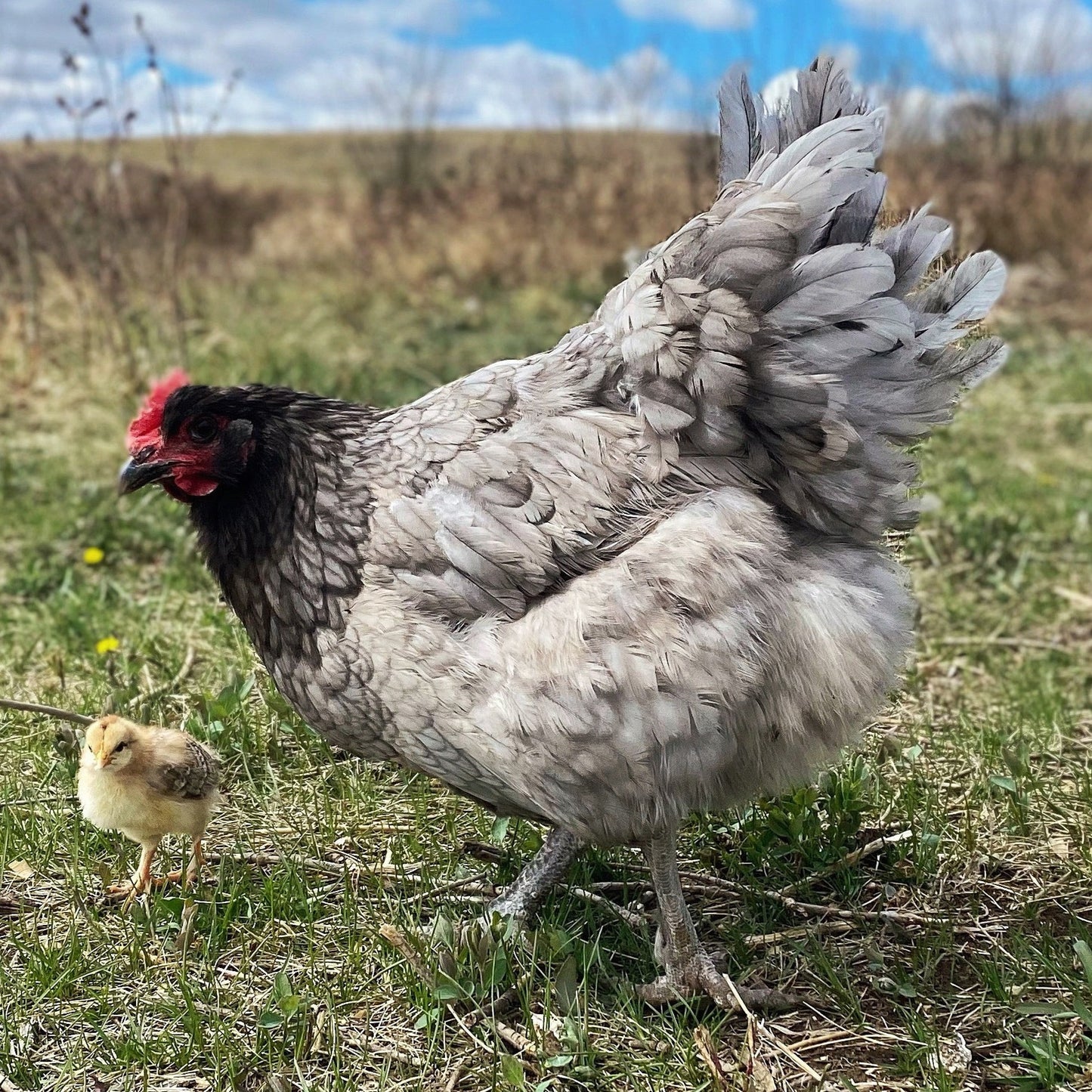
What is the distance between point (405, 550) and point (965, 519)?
13.1 ft

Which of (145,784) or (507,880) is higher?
(145,784)

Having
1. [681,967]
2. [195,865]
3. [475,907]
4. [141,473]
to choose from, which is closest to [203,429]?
[141,473]

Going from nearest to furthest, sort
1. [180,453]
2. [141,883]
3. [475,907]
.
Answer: [180,453], [141,883], [475,907]

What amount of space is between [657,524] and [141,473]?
130 cm

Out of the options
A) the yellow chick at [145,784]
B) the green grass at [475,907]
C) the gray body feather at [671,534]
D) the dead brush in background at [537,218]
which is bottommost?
the green grass at [475,907]

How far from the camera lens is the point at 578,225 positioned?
574 inches

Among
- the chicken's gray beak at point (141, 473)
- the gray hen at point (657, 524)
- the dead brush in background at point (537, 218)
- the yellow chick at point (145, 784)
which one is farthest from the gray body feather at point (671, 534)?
the dead brush in background at point (537, 218)

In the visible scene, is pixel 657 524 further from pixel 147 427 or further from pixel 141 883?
pixel 141 883

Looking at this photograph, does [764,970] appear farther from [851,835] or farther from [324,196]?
[324,196]

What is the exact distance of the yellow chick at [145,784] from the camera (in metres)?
2.66

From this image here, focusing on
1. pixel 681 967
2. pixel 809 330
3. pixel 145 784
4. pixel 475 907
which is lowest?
pixel 475 907

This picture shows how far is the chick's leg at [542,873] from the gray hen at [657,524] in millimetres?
332

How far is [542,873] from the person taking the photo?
9.62 feet

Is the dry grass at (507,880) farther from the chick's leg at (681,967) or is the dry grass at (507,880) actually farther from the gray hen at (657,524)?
the gray hen at (657,524)
